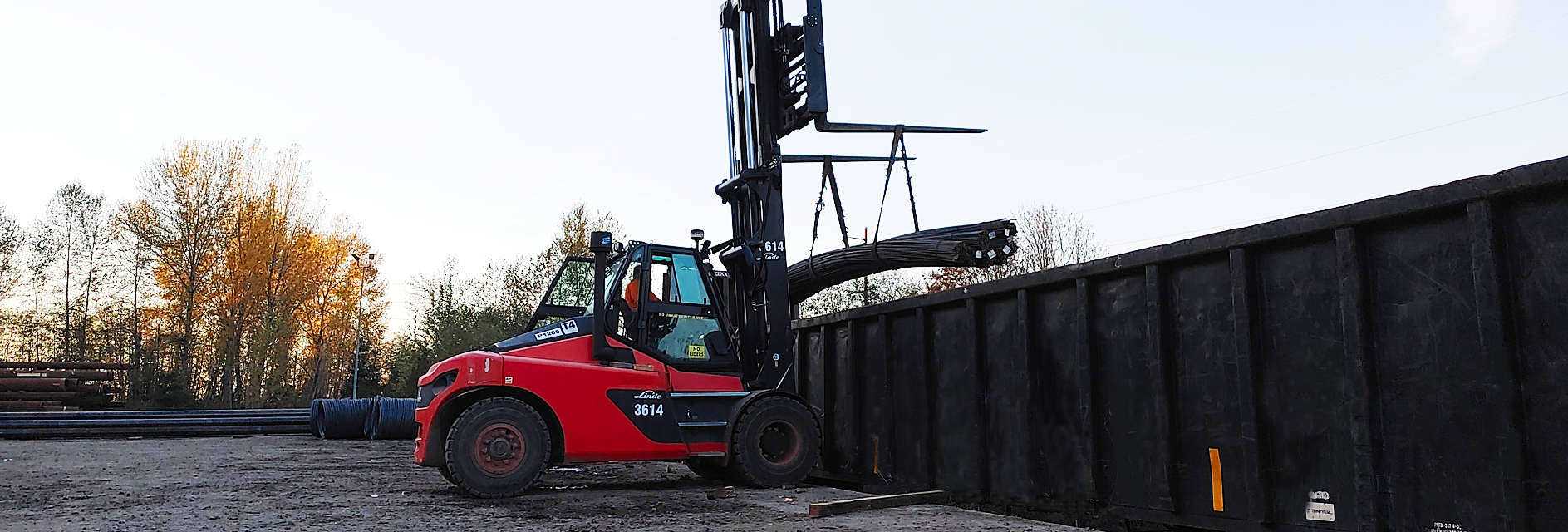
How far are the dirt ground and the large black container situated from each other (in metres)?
0.70

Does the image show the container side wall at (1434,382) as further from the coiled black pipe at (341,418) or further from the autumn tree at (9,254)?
the autumn tree at (9,254)

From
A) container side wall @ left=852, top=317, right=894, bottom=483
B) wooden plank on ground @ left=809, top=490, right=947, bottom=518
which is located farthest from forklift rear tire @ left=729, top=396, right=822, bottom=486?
wooden plank on ground @ left=809, top=490, right=947, bottom=518

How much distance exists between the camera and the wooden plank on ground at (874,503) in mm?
7121

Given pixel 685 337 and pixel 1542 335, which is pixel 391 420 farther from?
pixel 1542 335

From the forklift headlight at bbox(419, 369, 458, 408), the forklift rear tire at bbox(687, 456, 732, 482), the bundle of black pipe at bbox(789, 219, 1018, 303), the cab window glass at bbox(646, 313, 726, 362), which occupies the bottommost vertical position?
the forklift rear tire at bbox(687, 456, 732, 482)

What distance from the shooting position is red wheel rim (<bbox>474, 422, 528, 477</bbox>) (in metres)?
8.59

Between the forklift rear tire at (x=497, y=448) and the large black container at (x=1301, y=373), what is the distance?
3559 millimetres

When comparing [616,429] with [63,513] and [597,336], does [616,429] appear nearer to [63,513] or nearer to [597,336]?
[597,336]

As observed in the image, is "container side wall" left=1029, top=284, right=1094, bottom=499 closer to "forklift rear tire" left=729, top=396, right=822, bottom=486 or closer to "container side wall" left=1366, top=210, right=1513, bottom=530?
"container side wall" left=1366, top=210, right=1513, bottom=530

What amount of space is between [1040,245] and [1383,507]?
26607mm

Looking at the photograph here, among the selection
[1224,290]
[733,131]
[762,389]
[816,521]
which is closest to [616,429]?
[762,389]

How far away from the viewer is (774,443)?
9.59 metres

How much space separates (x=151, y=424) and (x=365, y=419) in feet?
14.4

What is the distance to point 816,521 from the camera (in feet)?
22.6
